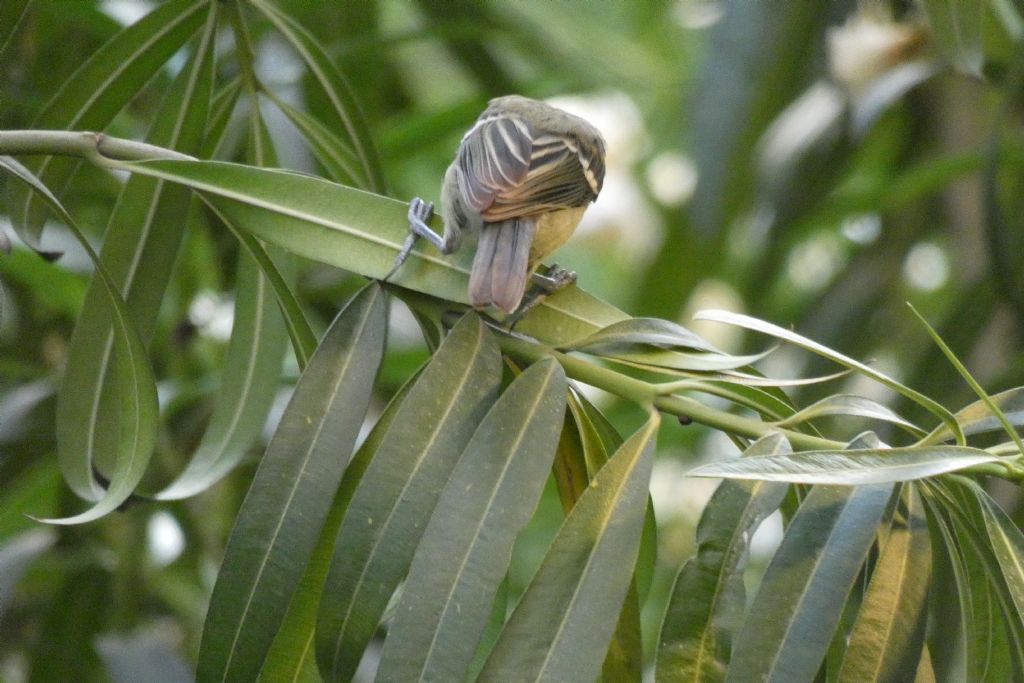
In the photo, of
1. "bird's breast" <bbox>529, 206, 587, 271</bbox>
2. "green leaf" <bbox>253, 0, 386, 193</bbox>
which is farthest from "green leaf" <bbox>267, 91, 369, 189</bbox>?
"bird's breast" <bbox>529, 206, 587, 271</bbox>

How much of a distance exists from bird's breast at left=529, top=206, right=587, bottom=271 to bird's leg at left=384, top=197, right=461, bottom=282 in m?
0.19

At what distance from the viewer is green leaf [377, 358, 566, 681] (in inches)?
39.3

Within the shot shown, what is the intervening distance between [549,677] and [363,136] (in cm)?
88

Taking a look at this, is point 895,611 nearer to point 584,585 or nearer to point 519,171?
point 584,585

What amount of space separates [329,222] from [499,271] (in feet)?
0.61

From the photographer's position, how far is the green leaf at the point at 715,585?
3.45 feet

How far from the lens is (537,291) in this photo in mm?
1329

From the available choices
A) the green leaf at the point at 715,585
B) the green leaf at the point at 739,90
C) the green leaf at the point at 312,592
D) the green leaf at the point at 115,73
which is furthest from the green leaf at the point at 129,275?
the green leaf at the point at 739,90

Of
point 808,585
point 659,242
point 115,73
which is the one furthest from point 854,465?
point 659,242

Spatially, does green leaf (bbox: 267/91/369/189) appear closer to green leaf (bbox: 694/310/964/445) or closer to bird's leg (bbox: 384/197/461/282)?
bird's leg (bbox: 384/197/461/282)

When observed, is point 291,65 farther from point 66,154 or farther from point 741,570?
point 741,570

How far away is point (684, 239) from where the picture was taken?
2611 mm

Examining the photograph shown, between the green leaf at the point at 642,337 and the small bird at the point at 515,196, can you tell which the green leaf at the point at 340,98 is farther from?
the green leaf at the point at 642,337

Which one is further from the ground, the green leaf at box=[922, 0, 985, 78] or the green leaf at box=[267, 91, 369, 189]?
the green leaf at box=[922, 0, 985, 78]
